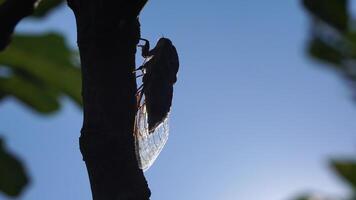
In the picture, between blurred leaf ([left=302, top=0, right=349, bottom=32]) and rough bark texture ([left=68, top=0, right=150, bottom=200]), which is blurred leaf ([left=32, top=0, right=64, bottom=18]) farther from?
blurred leaf ([left=302, top=0, right=349, bottom=32])

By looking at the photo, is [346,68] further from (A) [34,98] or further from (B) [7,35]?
(A) [34,98]

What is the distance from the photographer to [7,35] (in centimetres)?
74

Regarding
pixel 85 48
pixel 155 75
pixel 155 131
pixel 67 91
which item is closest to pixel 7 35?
pixel 85 48

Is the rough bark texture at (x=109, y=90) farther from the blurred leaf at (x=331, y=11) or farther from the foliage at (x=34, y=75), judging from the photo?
the foliage at (x=34, y=75)

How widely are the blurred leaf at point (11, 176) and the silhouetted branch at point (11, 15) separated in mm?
660

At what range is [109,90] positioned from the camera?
0.89 meters

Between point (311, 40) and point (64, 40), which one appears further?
point (64, 40)

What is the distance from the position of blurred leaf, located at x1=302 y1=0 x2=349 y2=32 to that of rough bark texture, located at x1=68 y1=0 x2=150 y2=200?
0.22m

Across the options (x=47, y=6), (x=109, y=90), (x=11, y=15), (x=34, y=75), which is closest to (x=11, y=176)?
(x=34, y=75)

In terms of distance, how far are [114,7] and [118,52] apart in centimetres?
6

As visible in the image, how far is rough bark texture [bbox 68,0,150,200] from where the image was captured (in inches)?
33.2

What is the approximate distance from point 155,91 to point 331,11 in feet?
3.56

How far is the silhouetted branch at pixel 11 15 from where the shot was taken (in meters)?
0.74

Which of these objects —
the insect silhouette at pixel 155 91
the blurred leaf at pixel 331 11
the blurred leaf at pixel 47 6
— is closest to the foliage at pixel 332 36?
the blurred leaf at pixel 331 11
